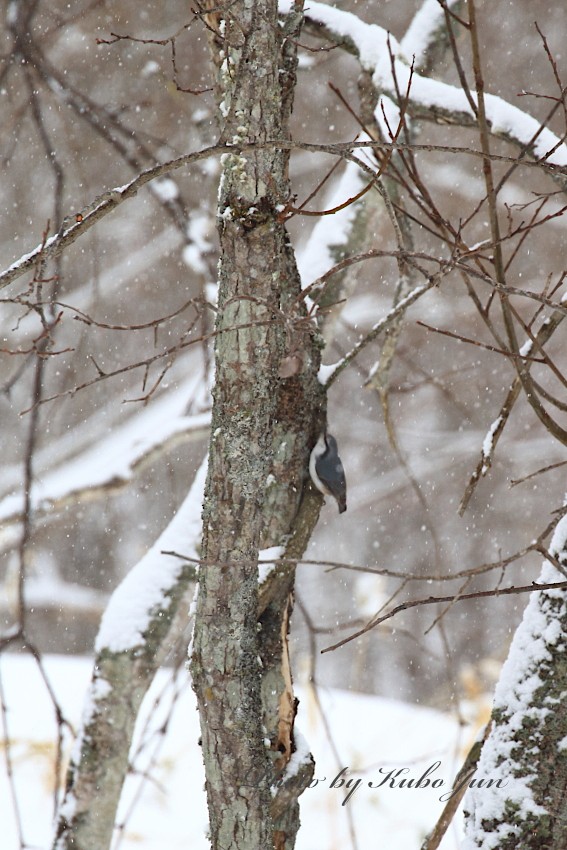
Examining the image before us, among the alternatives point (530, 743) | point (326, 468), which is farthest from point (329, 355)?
point (530, 743)

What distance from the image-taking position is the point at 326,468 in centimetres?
127

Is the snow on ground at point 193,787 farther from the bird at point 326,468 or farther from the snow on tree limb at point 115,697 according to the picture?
the bird at point 326,468

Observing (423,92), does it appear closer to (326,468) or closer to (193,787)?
(326,468)

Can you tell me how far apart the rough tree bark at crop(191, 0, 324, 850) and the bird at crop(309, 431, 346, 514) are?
0.85ft

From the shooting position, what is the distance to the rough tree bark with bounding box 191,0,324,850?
96cm

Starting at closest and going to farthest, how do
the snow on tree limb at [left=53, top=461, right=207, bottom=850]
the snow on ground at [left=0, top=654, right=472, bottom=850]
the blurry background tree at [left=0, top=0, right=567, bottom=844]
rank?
1. the snow on tree limb at [left=53, top=461, right=207, bottom=850]
2. the snow on ground at [left=0, top=654, right=472, bottom=850]
3. the blurry background tree at [left=0, top=0, right=567, bottom=844]

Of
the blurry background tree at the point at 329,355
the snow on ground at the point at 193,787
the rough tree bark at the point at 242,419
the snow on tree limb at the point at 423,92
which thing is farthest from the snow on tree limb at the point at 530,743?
the blurry background tree at the point at 329,355

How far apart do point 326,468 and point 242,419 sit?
0.99 feet

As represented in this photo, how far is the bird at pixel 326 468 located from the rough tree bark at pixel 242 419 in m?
0.26

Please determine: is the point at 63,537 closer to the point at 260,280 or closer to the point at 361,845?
the point at 361,845

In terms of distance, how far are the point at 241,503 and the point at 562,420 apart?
3448mm

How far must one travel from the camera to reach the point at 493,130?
141cm

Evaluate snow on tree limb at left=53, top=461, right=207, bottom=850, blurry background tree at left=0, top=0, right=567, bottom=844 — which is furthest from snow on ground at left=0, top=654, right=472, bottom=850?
snow on tree limb at left=53, top=461, right=207, bottom=850

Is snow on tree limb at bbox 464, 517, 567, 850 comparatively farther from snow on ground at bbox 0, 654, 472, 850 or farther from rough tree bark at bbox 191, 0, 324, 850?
snow on ground at bbox 0, 654, 472, 850
